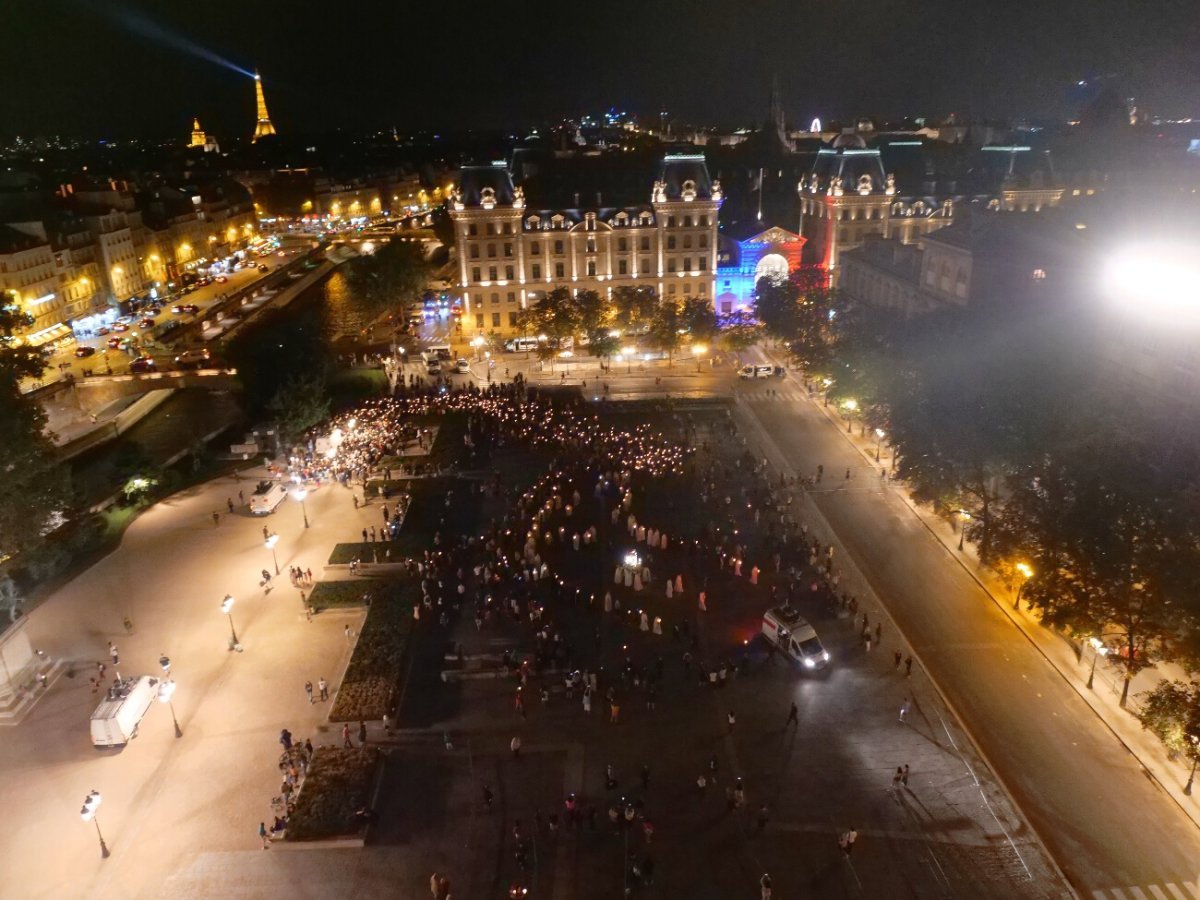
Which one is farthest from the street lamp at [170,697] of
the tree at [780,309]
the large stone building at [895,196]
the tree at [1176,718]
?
the large stone building at [895,196]

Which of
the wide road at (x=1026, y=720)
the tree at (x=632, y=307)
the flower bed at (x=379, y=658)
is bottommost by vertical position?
the wide road at (x=1026, y=720)

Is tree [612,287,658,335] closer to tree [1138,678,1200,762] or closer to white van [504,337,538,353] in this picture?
white van [504,337,538,353]

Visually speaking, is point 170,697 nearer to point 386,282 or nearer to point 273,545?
point 273,545

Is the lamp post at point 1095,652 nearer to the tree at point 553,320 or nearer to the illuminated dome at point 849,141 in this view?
the tree at point 553,320

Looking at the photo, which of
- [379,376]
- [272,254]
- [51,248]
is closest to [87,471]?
[379,376]

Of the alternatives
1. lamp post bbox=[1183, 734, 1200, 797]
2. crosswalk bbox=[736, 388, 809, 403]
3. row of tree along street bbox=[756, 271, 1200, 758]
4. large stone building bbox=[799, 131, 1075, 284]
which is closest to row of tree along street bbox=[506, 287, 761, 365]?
crosswalk bbox=[736, 388, 809, 403]

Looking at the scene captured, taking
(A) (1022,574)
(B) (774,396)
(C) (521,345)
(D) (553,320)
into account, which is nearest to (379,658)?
(A) (1022,574)

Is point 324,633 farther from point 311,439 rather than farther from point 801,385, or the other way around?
point 801,385
